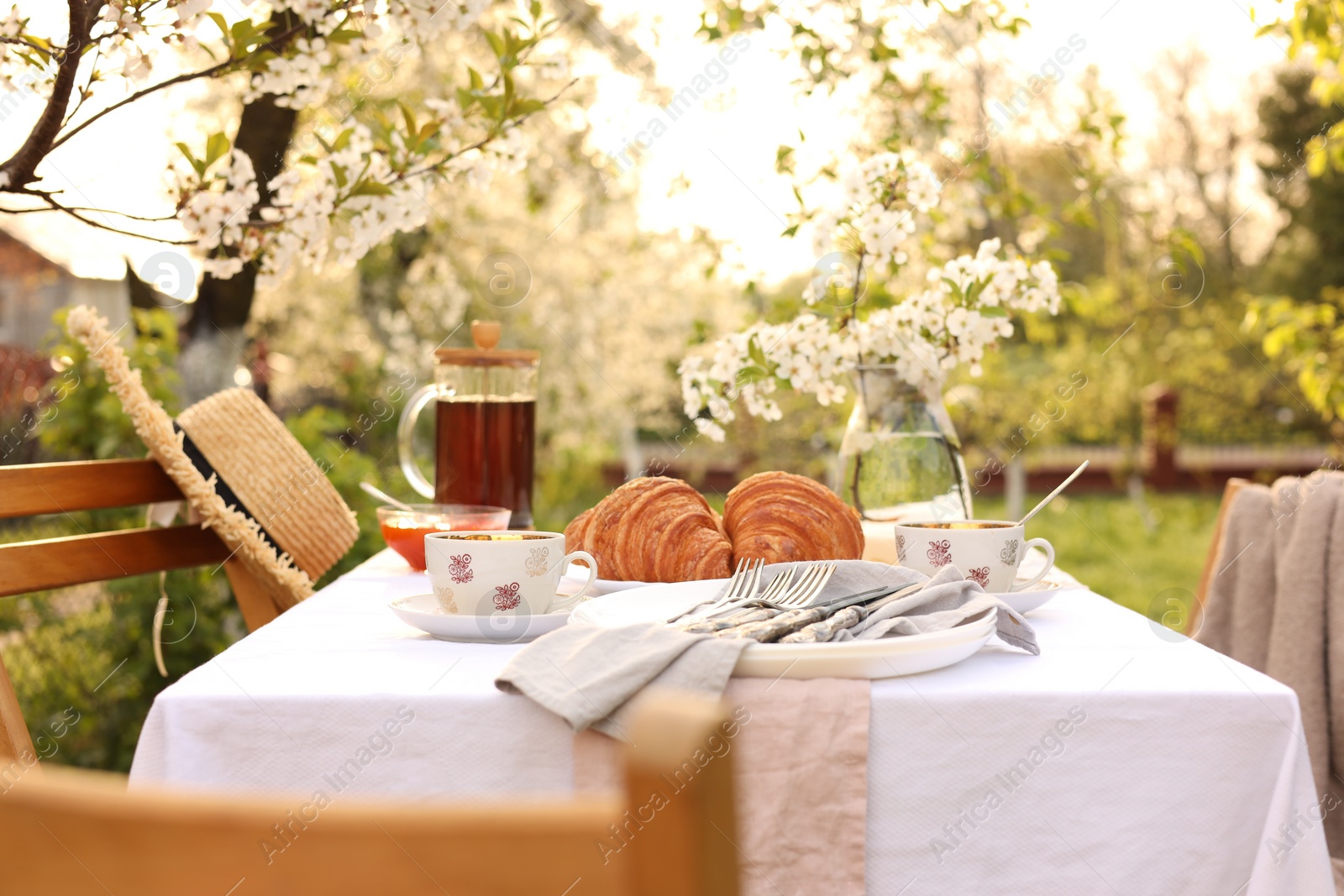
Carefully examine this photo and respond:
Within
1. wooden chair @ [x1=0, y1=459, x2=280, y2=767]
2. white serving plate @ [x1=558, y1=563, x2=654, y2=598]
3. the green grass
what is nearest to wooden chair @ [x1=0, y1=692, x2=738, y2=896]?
wooden chair @ [x1=0, y1=459, x2=280, y2=767]

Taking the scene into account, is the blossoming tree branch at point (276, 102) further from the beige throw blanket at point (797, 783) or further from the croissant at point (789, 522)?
the beige throw blanket at point (797, 783)

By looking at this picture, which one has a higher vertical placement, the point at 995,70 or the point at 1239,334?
the point at 995,70

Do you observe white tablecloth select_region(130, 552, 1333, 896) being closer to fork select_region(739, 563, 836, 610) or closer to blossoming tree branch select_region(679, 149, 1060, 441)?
fork select_region(739, 563, 836, 610)

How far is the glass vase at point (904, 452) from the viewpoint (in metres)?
1.96

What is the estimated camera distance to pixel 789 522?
162 cm

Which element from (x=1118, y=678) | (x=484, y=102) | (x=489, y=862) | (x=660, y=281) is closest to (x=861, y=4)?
(x=484, y=102)

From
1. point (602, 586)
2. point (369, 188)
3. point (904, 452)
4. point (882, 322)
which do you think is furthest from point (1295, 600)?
point (369, 188)

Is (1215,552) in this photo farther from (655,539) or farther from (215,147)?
(215,147)

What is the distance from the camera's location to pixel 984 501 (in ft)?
46.5

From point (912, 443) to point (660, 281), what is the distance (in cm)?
878

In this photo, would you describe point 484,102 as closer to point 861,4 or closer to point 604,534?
point 604,534

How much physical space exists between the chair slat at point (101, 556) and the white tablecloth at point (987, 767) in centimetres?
72

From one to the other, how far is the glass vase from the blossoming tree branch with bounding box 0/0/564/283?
86 centimetres

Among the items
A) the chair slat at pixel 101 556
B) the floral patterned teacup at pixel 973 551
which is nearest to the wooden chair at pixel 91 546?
the chair slat at pixel 101 556
